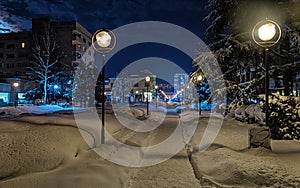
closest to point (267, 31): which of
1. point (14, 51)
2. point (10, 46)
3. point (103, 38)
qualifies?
point (103, 38)

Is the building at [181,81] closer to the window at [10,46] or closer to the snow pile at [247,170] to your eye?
the window at [10,46]

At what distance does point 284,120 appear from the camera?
10008 millimetres

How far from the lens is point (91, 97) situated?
1681 inches

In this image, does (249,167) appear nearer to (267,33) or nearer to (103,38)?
(267,33)

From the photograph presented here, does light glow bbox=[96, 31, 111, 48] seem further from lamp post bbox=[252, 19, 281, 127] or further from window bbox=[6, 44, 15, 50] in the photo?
window bbox=[6, 44, 15, 50]

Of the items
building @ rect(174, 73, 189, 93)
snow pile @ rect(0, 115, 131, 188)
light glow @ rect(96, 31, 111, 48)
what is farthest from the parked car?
building @ rect(174, 73, 189, 93)

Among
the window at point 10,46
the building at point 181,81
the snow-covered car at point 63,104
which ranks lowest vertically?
the snow-covered car at point 63,104

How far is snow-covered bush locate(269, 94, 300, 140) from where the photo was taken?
9.95 meters

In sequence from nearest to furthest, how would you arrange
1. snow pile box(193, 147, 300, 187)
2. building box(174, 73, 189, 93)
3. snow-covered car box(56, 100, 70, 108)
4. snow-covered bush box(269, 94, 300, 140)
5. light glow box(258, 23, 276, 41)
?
1. snow pile box(193, 147, 300, 187)
2. light glow box(258, 23, 276, 41)
3. snow-covered bush box(269, 94, 300, 140)
4. snow-covered car box(56, 100, 70, 108)
5. building box(174, 73, 189, 93)

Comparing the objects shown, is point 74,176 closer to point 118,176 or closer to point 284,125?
point 118,176

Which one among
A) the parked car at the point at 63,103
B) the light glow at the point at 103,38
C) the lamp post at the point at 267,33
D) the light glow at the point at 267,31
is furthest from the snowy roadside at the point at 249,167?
the parked car at the point at 63,103

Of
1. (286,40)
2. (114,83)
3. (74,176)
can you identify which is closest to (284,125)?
(286,40)

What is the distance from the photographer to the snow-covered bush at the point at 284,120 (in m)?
9.95

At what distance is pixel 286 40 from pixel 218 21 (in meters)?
4.14
